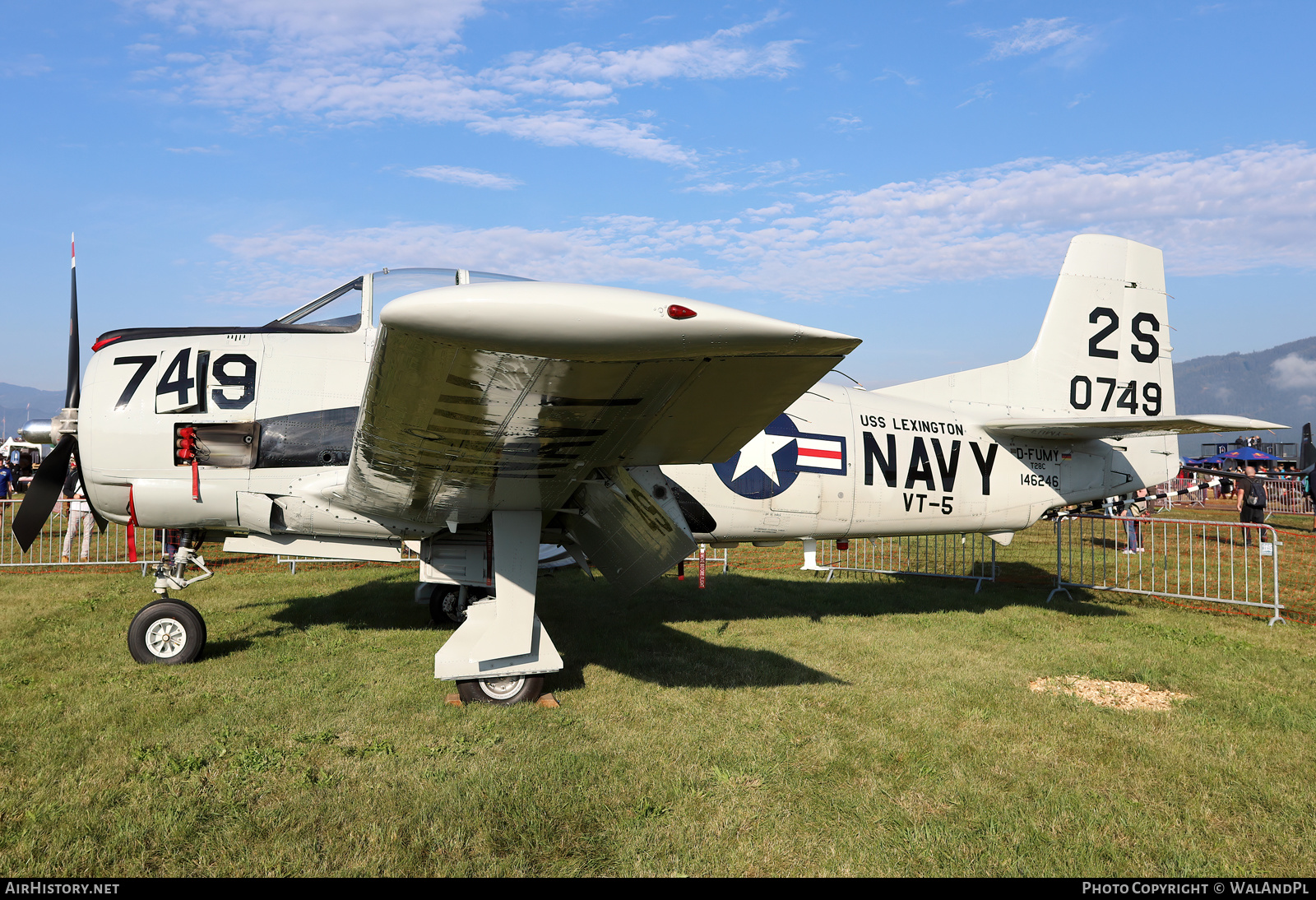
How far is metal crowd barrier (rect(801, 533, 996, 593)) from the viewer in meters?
11.3

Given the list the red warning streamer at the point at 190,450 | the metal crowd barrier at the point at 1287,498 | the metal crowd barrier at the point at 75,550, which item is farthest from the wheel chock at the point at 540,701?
the metal crowd barrier at the point at 1287,498

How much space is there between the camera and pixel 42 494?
662cm

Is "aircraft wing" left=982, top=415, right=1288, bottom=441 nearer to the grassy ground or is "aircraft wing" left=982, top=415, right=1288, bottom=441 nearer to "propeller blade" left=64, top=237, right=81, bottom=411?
the grassy ground

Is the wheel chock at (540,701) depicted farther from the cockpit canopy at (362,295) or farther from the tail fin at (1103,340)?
the tail fin at (1103,340)

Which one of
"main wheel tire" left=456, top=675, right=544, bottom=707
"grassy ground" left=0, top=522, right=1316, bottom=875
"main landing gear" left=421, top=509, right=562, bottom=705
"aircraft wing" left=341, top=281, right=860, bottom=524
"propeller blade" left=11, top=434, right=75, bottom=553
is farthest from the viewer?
"propeller blade" left=11, top=434, right=75, bottom=553

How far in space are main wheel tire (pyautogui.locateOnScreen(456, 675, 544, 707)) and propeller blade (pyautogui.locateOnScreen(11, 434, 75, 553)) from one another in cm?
434

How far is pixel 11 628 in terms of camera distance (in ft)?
24.0

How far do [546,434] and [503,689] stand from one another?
8.74ft

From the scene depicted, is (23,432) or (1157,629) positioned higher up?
(23,432)

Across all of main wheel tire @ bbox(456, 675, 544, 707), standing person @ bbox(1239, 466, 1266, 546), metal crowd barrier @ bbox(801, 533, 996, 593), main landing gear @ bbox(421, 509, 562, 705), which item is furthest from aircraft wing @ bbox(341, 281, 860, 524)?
standing person @ bbox(1239, 466, 1266, 546)

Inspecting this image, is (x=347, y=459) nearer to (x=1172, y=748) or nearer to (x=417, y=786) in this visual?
(x=417, y=786)

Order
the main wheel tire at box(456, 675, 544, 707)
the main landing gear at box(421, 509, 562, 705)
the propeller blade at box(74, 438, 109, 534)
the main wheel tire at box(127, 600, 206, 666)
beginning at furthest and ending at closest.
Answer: the main wheel tire at box(127, 600, 206, 666) < the propeller blade at box(74, 438, 109, 534) < the main wheel tire at box(456, 675, 544, 707) < the main landing gear at box(421, 509, 562, 705)

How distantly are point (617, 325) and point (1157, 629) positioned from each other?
26.5 feet
